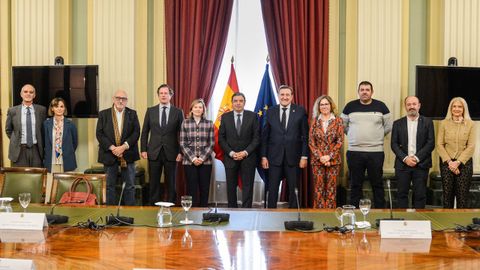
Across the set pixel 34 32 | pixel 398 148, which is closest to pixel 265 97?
pixel 398 148

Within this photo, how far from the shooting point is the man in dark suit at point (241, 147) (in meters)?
5.45

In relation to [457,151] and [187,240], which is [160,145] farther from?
[187,240]

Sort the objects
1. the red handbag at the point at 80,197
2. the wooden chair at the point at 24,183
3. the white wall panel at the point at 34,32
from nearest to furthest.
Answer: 1. the red handbag at the point at 80,197
2. the wooden chair at the point at 24,183
3. the white wall panel at the point at 34,32

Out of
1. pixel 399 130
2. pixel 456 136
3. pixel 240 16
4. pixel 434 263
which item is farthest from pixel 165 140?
pixel 434 263

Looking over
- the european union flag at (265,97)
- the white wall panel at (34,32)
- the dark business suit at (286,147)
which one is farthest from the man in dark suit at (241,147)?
the white wall panel at (34,32)

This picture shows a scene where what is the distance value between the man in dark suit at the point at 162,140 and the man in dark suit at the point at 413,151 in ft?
7.14

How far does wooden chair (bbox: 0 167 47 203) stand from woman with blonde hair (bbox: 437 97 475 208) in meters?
3.59

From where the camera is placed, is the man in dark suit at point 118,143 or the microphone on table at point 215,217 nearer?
the microphone on table at point 215,217

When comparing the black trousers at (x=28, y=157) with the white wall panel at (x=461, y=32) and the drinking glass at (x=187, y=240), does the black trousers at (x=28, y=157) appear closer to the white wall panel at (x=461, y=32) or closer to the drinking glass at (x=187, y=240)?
the drinking glass at (x=187, y=240)

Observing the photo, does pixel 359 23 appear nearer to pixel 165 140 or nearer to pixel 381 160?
pixel 381 160

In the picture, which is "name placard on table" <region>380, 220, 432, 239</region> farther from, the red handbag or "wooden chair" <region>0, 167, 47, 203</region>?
"wooden chair" <region>0, 167, 47, 203</region>

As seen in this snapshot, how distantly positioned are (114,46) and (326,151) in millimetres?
2716

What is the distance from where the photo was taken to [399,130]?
529 cm

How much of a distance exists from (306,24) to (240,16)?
2.60 ft
